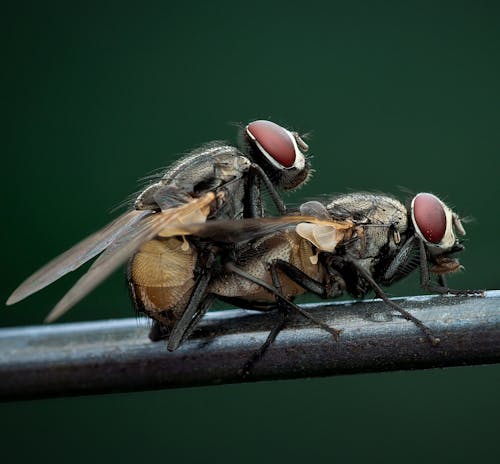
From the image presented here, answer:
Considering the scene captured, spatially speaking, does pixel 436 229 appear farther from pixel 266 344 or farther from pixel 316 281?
pixel 266 344

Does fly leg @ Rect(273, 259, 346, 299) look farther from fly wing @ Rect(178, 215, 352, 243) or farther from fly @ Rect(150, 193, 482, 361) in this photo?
fly wing @ Rect(178, 215, 352, 243)

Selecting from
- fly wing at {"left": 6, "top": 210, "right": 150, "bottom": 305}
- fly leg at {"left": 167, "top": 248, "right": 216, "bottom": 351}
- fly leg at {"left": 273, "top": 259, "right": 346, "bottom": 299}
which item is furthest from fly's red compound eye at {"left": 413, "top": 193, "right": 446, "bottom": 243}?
fly wing at {"left": 6, "top": 210, "right": 150, "bottom": 305}

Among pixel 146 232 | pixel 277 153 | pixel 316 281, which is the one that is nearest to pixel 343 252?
pixel 316 281

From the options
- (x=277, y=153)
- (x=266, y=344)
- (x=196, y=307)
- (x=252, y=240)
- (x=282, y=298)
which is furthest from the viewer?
(x=277, y=153)

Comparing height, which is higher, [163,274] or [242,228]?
[242,228]

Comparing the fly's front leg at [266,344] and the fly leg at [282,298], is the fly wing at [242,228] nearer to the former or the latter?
the fly leg at [282,298]

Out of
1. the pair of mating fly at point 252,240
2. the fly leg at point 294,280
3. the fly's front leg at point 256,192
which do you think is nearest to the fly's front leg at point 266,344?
the fly leg at point 294,280
